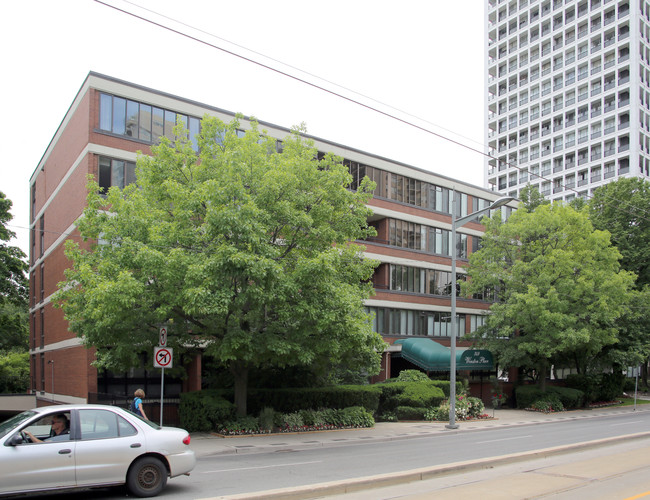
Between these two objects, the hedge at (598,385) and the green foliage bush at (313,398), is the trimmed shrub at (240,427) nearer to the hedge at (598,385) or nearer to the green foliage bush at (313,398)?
the green foliage bush at (313,398)

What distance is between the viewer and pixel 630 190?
150 feet

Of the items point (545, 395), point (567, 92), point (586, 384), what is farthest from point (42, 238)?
point (567, 92)

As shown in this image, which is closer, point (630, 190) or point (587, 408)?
point (587, 408)

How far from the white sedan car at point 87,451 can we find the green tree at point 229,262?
709 cm

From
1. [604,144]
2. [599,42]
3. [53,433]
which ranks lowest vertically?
[53,433]

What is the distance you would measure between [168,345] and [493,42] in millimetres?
97067

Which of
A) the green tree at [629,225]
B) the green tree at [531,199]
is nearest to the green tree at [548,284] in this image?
the green tree at [629,225]

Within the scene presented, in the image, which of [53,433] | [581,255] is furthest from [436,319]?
[53,433]

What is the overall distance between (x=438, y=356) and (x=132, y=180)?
1942 cm

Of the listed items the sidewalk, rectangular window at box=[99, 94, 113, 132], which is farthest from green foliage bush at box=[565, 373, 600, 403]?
rectangular window at box=[99, 94, 113, 132]

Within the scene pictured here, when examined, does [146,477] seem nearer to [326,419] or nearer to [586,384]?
[326,419]

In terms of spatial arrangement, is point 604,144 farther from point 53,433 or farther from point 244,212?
point 53,433

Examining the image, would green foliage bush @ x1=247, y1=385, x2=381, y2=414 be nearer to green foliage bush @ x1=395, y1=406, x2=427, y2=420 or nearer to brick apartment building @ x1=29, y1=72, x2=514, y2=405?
green foliage bush @ x1=395, y1=406, x2=427, y2=420

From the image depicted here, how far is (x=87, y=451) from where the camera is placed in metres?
9.14
